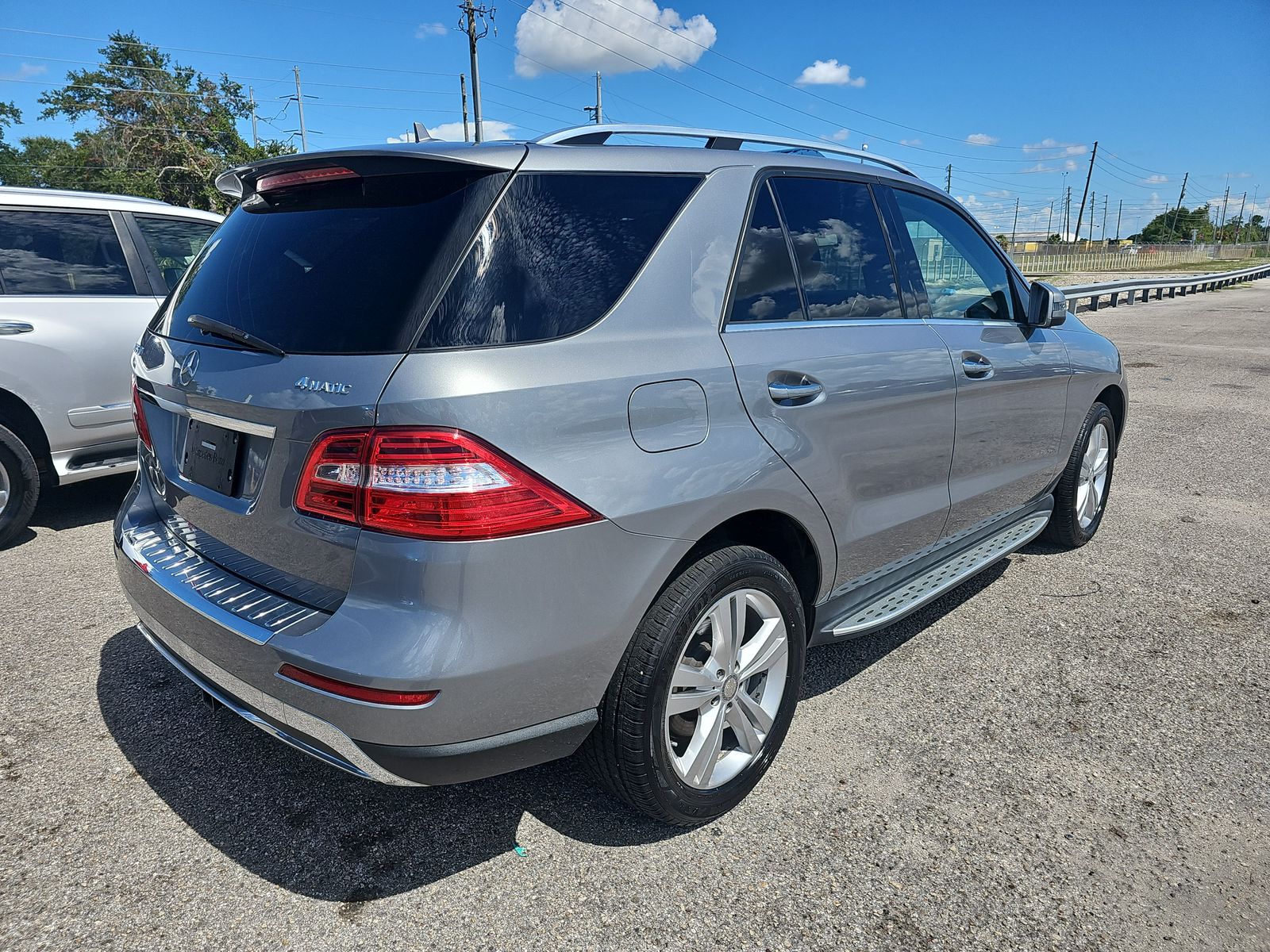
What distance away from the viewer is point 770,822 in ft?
8.27

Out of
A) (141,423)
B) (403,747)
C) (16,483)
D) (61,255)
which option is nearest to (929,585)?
(403,747)

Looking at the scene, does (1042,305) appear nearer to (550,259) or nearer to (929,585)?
(929,585)

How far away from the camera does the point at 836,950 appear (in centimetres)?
205

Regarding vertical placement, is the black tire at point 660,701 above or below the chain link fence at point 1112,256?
below

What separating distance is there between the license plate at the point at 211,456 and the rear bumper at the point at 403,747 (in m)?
0.47

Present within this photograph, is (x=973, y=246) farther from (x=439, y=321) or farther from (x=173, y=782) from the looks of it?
(x=173, y=782)

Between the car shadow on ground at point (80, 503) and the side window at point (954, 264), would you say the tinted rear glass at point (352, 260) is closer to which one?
the side window at point (954, 264)

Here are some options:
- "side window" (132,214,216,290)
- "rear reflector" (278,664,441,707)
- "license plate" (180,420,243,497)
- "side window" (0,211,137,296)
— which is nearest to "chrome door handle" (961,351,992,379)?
"rear reflector" (278,664,441,707)

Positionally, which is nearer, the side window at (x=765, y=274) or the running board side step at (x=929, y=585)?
the side window at (x=765, y=274)

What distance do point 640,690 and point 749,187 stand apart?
1523 mm

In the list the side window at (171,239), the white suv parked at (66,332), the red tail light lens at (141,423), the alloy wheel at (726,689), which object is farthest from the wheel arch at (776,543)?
the side window at (171,239)

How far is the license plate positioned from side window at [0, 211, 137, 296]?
321cm

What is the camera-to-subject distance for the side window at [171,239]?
5328 millimetres

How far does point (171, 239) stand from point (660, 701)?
486 cm
